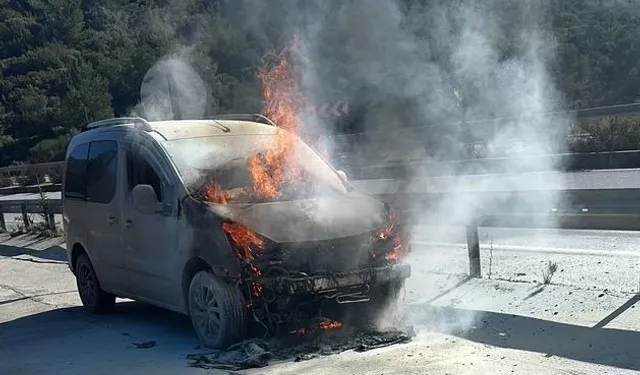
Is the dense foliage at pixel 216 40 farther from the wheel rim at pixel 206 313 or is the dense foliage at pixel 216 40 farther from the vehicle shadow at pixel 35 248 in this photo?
the wheel rim at pixel 206 313

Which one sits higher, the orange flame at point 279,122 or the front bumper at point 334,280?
the orange flame at point 279,122

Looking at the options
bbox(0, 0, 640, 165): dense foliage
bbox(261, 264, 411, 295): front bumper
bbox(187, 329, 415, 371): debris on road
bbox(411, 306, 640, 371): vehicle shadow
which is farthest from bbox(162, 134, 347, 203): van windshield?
bbox(0, 0, 640, 165): dense foliage

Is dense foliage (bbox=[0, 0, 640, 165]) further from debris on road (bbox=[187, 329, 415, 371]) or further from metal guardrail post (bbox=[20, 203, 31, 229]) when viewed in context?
debris on road (bbox=[187, 329, 415, 371])

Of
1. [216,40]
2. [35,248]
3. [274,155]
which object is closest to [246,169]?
[274,155]

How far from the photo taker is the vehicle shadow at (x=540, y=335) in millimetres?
5512

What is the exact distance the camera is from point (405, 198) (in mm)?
9031

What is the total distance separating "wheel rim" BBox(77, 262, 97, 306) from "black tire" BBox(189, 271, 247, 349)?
7.48ft

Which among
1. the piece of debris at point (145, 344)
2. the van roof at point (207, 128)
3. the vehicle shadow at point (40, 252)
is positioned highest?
the van roof at point (207, 128)

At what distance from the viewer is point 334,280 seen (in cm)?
627

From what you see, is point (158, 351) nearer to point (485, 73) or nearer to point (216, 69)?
point (485, 73)

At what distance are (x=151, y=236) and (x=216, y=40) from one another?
5581mm

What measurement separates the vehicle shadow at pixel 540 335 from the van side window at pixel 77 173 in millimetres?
3862

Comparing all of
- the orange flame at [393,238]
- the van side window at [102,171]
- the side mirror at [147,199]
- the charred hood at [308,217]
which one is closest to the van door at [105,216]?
the van side window at [102,171]

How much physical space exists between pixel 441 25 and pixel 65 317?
553cm
